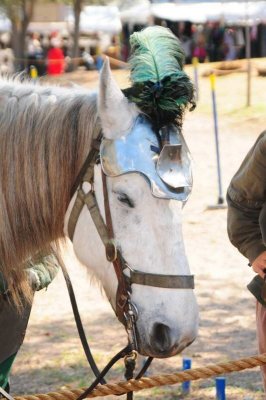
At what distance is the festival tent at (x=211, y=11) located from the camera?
2853 cm

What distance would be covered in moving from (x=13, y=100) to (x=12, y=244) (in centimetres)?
51

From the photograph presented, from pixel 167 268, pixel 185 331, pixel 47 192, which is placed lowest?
pixel 185 331

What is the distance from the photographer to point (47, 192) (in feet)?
10.0

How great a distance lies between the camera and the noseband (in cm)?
281

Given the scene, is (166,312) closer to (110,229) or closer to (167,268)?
(167,268)

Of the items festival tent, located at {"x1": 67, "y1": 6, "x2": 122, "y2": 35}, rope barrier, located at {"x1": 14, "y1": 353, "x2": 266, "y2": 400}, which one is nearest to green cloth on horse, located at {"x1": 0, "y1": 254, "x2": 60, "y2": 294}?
rope barrier, located at {"x1": 14, "y1": 353, "x2": 266, "y2": 400}

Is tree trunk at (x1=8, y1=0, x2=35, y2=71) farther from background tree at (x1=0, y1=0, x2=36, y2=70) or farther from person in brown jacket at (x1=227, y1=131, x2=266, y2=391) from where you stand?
person in brown jacket at (x1=227, y1=131, x2=266, y2=391)

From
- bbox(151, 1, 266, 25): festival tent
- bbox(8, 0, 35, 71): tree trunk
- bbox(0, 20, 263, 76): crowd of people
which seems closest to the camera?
bbox(8, 0, 35, 71): tree trunk

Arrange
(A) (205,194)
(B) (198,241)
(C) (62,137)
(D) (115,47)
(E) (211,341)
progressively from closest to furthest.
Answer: (C) (62,137)
(E) (211,341)
(B) (198,241)
(A) (205,194)
(D) (115,47)

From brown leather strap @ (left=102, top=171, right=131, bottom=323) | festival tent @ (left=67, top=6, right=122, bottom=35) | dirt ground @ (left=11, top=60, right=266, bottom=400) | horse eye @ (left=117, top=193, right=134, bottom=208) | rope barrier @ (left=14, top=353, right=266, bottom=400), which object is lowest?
dirt ground @ (left=11, top=60, right=266, bottom=400)

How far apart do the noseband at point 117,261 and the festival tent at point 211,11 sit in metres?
26.0

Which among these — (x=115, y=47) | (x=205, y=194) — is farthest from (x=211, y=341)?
(x=115, y=47)

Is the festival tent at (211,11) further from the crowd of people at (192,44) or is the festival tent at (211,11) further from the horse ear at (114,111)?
the horse ear at (114,111)

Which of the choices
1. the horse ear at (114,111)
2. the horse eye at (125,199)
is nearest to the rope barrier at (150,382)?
the horse eye at (125,199)
